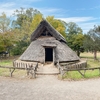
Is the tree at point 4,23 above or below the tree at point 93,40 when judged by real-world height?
above

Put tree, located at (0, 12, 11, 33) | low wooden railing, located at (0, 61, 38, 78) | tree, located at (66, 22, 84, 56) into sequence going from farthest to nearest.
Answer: tree, located at (66, 22, 84, 56), tree, located at (0, 12, 11, 33), low wooden railing, located at (0, 61, 38, 78)

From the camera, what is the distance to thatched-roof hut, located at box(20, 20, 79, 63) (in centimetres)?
1779

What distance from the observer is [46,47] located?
1770cm

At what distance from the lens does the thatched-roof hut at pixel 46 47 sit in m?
17.8

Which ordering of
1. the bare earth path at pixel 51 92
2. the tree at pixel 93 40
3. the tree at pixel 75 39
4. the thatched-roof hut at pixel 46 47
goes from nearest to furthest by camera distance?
the bare earth path at pixel 51 92
the thatched-roof hut at pixel 46 47
the tree at pixel 93 40
the tree at pixel 75 39

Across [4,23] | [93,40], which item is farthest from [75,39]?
[4,23]

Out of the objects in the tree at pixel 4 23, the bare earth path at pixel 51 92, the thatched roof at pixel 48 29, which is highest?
the tree at pixel 4 23

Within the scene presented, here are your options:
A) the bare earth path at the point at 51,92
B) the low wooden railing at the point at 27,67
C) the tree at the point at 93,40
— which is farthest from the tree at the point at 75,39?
the bare earth path at the point at 51,92

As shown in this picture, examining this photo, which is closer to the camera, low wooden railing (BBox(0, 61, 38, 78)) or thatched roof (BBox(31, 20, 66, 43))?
low wooden railing (BBox(0, 61, 38, 78))

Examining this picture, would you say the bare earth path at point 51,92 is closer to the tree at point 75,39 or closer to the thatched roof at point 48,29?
the thatched roof at point 48,29

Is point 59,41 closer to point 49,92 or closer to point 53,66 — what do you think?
point 53,66

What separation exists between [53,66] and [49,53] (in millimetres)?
6654

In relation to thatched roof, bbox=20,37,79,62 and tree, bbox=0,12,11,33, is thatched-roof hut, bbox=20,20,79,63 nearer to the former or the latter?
thatched roof, bbox=20,37,79,62

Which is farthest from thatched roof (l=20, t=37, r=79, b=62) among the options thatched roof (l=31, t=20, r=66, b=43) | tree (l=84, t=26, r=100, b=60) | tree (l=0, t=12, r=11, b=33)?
tree (l=0, t=12, r=11, b=33)
